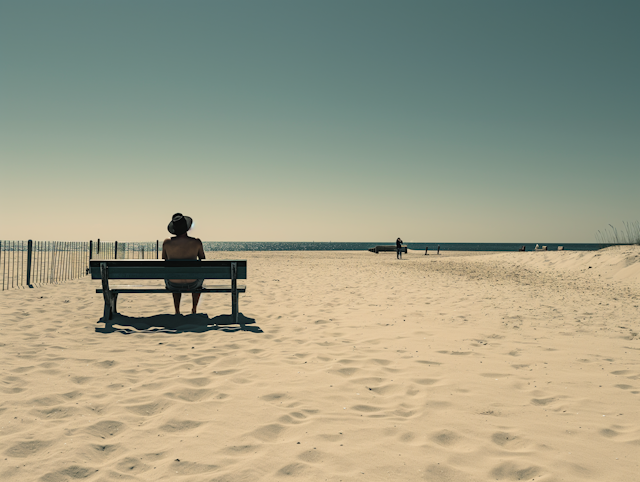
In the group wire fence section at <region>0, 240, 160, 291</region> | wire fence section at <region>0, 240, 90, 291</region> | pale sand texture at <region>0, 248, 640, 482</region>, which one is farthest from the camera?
wire fence section at <region>0, 240, 160, 291</region>

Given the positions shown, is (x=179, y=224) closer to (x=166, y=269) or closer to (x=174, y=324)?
(x=166, y=269)

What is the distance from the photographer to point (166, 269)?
6645 mm

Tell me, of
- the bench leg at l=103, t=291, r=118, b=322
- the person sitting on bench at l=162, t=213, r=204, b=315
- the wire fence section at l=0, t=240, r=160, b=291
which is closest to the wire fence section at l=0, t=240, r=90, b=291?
the wire fence section at l=0, t=240, r=160, b=291

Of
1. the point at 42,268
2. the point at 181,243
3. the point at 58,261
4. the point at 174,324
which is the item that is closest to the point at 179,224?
the point at 181,243

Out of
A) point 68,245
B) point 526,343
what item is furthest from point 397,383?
point 68,245

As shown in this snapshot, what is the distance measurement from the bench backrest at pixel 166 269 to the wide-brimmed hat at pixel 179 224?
0.77 meters

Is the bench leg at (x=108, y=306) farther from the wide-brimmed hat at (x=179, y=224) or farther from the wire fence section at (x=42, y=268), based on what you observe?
the wire fence section at (x=42, y=268)

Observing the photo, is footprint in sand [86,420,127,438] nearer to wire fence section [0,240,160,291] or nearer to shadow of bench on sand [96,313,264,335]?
shadow of bench on sand [96,313,264,335]

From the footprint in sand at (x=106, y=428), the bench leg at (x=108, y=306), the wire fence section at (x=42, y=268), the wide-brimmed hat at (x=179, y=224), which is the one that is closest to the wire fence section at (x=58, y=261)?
the wire fence section at (x=42, y=268)

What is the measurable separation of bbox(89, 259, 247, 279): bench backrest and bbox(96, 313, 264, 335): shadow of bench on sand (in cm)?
82

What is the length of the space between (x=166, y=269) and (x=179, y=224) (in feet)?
3.24

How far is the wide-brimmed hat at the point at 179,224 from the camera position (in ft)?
23.6

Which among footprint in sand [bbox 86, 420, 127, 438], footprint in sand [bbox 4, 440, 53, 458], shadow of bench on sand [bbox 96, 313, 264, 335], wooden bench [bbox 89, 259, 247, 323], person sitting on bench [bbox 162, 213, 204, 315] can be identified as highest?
person sitting on bench [bbox 162, 213, 204, 315]

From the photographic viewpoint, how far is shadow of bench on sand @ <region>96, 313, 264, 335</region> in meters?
6.39
